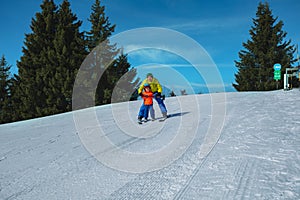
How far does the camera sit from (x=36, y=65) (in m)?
25.7

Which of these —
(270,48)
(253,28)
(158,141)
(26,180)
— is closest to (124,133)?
(158,141)

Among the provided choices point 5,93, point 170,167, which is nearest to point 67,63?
point 5,93

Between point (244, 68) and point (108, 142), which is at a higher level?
point (244, 68)

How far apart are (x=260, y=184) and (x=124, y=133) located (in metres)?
3.50

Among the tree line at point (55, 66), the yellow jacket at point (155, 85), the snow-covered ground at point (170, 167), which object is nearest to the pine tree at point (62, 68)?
the tree line at point (55, 66)

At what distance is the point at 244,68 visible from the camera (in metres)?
31.3

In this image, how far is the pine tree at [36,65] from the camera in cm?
2442

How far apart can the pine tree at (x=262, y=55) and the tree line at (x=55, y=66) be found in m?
15.8

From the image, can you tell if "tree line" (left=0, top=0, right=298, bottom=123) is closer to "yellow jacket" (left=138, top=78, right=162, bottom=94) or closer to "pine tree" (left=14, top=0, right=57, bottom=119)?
"pine tree" (left=14, top=0, right=57, bottom=119)

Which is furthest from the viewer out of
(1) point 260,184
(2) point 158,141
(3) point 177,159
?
(2) point 158,141

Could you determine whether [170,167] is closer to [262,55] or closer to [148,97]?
[148,97]

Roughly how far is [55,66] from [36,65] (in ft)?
9.12

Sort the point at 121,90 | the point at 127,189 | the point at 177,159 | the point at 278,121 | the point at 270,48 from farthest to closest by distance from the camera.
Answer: the point at 270,48, the point at 121,90, the point at 278,121, the point at 177,159, the point at 127,189

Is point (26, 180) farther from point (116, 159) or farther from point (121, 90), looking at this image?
point (121, 90)
